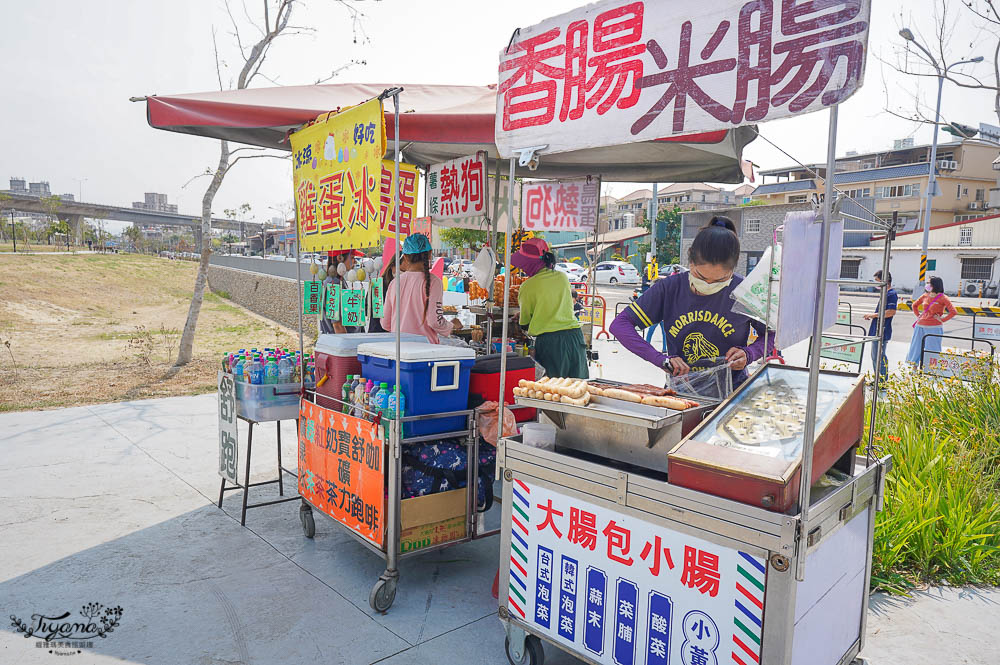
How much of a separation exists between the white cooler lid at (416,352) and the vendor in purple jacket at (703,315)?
0.87 metres

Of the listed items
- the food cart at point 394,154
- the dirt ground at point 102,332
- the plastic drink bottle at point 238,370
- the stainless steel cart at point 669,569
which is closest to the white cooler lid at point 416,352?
the food cart at point 394,154

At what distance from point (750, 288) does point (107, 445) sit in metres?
5.77

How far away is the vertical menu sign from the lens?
1913mm

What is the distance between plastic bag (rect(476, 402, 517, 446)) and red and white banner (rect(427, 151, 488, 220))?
88.6 inches

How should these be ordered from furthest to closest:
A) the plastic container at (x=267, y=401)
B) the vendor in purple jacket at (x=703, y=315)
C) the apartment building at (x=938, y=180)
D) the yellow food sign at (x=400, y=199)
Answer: the apartment building at (x=938, y=180)
the plastic container at (x=267, y=401)
the yellow food sign at (x=400, y=199)
the vendor in purple jacket at (x=703, y=315)

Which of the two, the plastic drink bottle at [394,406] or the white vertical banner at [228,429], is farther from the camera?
the white vertical banner at [228,429]

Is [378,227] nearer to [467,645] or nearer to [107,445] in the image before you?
[467,645]

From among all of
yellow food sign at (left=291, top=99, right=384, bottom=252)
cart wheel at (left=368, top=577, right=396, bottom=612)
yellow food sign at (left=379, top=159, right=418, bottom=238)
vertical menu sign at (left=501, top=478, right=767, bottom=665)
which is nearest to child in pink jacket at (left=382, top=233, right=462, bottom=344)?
yellow food sign at (left=379, top=159, right=418, bottom=238)

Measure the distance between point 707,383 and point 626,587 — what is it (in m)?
1.04

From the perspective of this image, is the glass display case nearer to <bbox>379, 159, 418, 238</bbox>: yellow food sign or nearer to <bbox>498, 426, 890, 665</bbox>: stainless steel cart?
<bbox>498, 426, 890, 665</bbox>: stainless steel cart

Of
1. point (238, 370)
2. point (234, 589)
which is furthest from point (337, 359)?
point (234, 589)

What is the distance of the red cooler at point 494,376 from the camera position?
3436mm

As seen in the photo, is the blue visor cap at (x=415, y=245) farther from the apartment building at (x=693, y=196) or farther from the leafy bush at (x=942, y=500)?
the apartment building at (x=693, y=196)

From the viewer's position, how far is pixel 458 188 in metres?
5.36
